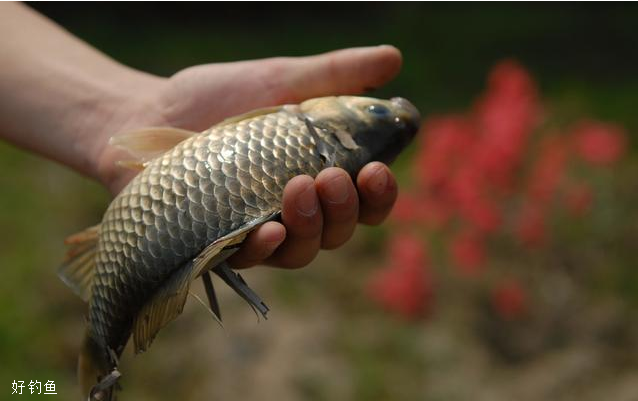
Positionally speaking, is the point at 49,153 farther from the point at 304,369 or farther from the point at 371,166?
the point at 304,369

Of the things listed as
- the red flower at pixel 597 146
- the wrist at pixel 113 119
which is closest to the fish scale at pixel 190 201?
the wrist at pixel 113 119

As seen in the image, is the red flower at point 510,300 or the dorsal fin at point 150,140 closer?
the dorsal fin at point 150,140

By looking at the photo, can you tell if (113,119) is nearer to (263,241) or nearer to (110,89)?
(110,89)

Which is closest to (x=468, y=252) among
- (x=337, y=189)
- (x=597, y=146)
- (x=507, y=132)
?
(x=507, y=132)

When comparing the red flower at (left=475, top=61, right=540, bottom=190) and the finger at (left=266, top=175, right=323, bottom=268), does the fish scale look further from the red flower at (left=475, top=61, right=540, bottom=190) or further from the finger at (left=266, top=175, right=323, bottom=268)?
the red flower at (left=475, top=61, right=540, bottom=190)

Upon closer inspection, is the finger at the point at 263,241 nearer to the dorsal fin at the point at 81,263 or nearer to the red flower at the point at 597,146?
the dorsal fin at the point at 81,263

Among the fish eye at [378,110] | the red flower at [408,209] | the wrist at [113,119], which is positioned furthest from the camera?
the red flower at [408,209]

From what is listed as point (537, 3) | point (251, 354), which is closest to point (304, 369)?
point (251, 354)
